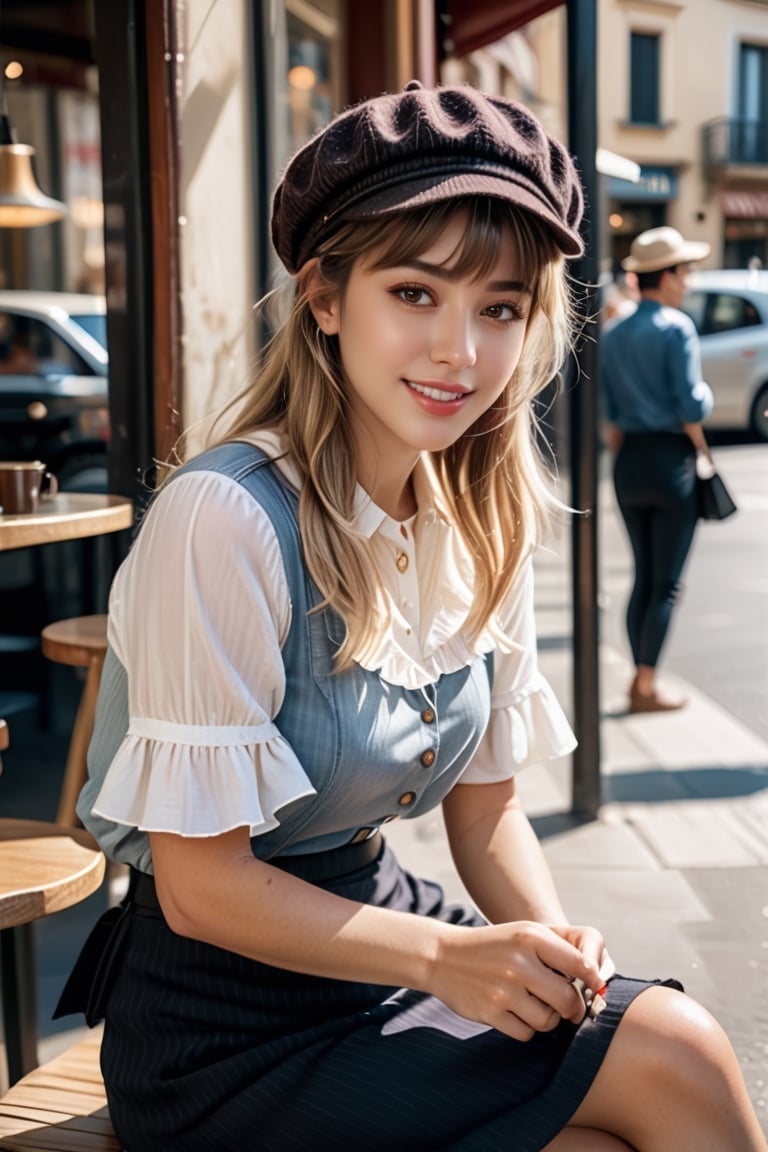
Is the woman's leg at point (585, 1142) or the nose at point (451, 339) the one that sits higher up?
the nose at point (451, 339)

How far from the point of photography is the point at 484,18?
5.75 metres

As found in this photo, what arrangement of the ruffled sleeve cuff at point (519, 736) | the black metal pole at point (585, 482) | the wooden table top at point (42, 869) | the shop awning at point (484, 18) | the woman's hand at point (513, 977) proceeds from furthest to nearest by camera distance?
the shop awning at point (484, 18), the black metal pole at point (585, 482), the ruffled sleeve cuff at point (519, 736), the wooden table top at point (42, 869), the woman's hand at point (513, 977)

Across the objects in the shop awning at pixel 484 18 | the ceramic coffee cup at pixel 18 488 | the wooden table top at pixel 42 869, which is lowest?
the wooden table top at pixel 42 869

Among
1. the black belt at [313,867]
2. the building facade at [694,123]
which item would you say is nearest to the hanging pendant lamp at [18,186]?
the black belt at [313,867]

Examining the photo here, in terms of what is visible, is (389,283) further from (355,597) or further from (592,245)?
(592,245)

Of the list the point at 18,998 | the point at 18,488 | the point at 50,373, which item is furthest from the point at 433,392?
the point at 50,373

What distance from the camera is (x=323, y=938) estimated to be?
4.76 feet

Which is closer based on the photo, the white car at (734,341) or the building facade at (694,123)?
the white car at (734,341)

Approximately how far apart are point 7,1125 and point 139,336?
1.96m

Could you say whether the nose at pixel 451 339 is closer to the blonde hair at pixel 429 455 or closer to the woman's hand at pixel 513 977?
the blonde hair at pixel 429 455

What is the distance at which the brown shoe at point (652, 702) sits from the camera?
5465mm

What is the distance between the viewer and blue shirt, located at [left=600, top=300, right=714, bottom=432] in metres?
5.51

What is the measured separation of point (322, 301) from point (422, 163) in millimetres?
235

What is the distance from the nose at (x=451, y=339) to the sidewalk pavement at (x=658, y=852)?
83 centimetres
